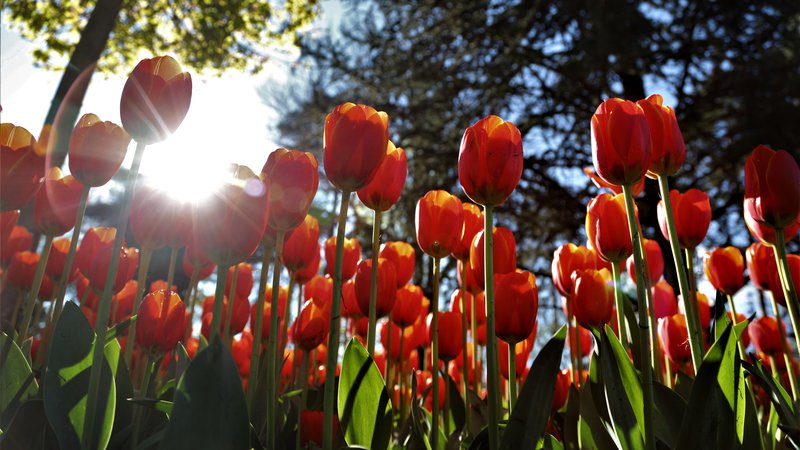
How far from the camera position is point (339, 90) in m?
8.83

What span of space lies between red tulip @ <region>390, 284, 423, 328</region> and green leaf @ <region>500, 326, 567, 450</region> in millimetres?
790

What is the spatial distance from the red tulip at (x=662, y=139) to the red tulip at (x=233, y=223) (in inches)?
27.6

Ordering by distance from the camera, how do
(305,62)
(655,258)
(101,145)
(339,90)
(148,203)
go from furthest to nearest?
1. (339,90)
2. (305,62)
3. (655,258)
4. (148,203)
5. (101,145)

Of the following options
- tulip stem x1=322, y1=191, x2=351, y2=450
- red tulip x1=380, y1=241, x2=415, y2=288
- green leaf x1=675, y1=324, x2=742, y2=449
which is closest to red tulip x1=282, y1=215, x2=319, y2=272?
red tulip x1=380, y1=241, x2=415, y2=288

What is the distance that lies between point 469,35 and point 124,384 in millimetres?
6290

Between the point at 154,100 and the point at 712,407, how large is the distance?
93 centimetres

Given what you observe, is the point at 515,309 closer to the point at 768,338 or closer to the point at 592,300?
the point at 592,300

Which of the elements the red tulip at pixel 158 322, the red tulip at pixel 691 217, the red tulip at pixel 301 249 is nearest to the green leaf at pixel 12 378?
the red tulip at pixel 158 322

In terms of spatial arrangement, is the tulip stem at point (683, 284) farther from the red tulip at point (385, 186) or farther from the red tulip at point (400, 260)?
the red tulip at point (400, 260)

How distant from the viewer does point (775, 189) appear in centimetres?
105

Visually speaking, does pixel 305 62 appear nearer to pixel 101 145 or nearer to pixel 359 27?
pixel 359 27

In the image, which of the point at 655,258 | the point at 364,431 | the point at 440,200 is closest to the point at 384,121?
the point at 440,200

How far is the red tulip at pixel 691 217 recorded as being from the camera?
1314 mm

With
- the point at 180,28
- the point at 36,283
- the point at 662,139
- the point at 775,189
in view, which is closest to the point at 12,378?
the point at 36,283
